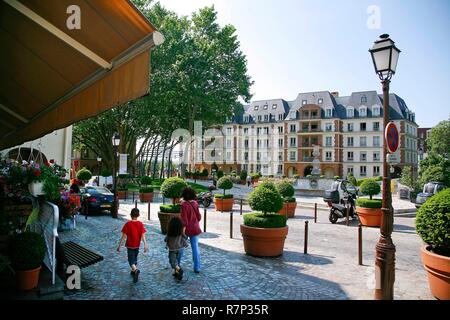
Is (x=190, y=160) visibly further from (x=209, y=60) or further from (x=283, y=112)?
(x=209, y=60)

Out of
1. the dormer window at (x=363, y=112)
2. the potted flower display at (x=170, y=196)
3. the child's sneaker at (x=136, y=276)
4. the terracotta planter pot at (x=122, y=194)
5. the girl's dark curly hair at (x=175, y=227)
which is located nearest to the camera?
the child's sneaker at (x=136, y=276)

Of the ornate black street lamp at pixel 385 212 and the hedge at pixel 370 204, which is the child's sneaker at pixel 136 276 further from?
the hedge at pixel 370 204

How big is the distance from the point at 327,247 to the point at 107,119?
3023 cm

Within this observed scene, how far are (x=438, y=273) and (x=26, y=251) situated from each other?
6.42 m

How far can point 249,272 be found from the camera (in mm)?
6945

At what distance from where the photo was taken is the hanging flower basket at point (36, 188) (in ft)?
17.9

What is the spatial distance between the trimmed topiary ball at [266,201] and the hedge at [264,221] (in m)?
0.20

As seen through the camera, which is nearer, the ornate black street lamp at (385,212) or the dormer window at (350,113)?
the ornate black street lamp at (385,212)

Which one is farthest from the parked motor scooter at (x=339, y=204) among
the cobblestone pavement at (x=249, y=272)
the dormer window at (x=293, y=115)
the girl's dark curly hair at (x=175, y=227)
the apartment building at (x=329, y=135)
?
the dormer window at (x=293, y=115)

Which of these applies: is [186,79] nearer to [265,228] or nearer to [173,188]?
[173,188]

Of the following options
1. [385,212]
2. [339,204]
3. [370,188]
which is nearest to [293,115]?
[370,188]

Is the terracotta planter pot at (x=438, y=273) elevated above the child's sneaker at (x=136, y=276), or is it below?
above
